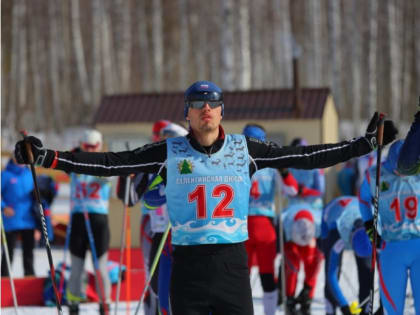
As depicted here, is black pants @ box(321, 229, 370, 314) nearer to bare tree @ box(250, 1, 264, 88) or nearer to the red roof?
the red roof

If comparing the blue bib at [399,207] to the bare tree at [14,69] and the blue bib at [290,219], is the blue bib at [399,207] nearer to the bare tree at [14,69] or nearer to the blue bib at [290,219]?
the blue bib at [290,219]

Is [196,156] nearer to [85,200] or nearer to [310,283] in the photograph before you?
[85,200]

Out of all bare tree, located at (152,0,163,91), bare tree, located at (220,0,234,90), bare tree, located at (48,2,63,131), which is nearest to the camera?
bare tree, located at (220,0,234,90)

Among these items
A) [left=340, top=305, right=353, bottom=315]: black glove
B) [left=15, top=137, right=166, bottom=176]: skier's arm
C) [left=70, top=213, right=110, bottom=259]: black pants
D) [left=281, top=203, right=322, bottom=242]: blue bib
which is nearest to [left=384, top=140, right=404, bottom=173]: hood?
[left=15, top=137, right=166, bottom=176]: skier's arm

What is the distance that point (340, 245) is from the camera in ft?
24.8

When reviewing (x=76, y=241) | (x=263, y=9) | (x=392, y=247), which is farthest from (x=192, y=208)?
(x=263, y=9)

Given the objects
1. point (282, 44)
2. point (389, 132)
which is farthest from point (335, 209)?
point (282, 44)

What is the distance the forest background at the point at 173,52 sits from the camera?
35594 mm

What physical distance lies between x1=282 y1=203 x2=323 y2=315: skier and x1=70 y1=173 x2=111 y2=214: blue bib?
190 centimetres

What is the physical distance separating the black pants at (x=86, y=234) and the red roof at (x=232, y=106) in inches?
279

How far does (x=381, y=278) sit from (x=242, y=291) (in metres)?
1.70

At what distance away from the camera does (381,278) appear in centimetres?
550

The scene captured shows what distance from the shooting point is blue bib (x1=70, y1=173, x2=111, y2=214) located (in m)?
8.46

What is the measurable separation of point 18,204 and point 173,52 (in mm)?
32655
